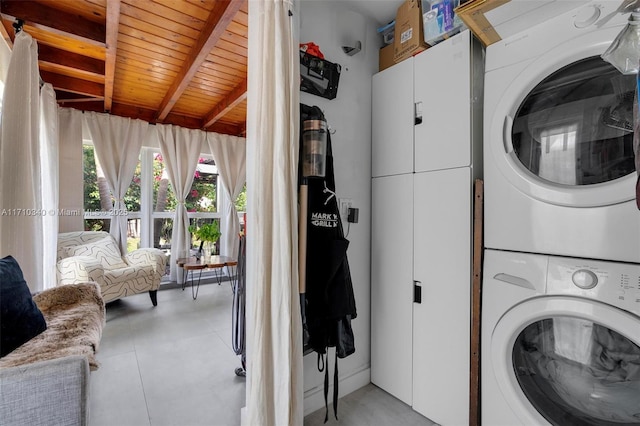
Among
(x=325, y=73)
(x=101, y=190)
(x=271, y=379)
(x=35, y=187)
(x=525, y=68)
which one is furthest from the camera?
(x=101, y=190)

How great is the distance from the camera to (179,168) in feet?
14.1

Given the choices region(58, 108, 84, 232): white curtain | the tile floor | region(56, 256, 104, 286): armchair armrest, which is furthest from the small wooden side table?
region(58, 108, 84, 232): white curtain

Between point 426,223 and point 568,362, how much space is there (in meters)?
0.77

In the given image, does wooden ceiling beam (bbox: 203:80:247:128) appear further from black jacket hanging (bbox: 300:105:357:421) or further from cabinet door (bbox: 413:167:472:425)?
cabinet door (bbox: 413:167:472:425)

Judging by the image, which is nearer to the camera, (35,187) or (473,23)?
(473,23)

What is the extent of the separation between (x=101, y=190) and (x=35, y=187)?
2.30m

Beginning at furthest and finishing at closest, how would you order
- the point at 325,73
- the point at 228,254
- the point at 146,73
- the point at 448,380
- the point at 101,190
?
the point at 228,254 → the point at 101,190 → the point at 146,73 → the point at 325,73 → the point at 448,380

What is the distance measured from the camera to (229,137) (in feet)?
15.7

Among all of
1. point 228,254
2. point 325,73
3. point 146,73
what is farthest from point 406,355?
point 228,254

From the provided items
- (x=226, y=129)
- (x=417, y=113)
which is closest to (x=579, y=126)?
(x=417, y=113)

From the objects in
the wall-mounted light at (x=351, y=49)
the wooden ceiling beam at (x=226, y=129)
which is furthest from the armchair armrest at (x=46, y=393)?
the wooden ceiling beam at (x=226, y=129)

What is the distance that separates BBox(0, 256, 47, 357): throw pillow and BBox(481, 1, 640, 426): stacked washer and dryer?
7.32ft

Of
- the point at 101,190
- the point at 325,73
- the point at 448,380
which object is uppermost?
the point at 325,73

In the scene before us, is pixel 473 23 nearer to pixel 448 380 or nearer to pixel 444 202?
pixel 444 202
